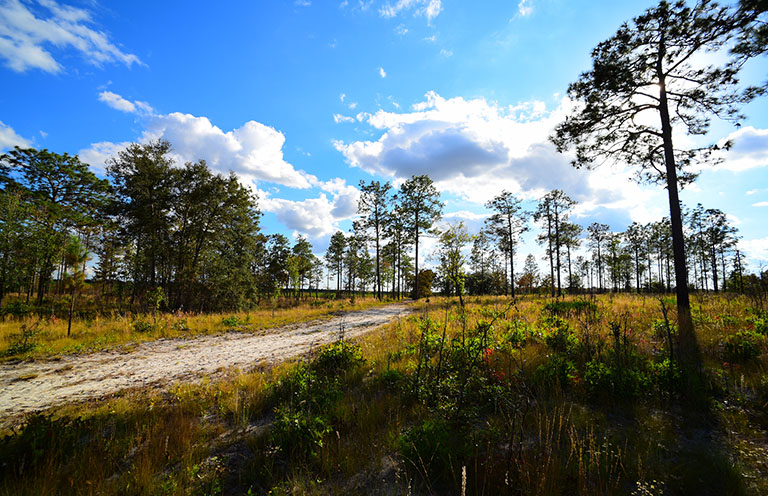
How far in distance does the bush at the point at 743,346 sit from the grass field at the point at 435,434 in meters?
0.03

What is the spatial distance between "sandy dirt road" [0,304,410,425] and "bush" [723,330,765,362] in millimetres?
8258

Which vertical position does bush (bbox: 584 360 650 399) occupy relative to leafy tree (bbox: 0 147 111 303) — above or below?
below

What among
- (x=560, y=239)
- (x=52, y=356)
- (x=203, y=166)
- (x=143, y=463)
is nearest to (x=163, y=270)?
(x=203, y=166)

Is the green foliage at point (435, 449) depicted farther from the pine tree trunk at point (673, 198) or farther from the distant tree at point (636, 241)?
the distant tree at point (636, 241)

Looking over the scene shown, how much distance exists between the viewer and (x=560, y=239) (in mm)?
33188

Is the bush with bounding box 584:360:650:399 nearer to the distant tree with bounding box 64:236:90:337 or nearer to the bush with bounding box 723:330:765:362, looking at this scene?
the bush with bounding box 723:330:765:362

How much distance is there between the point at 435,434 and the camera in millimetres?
3279

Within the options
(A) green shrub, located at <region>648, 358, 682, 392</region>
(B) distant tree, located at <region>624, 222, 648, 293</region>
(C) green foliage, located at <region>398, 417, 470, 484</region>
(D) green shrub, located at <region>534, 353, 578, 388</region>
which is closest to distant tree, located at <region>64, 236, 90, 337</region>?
(C) green foliage, located at <region>398, 417, 470, 484</region>

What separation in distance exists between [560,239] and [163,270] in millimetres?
42920

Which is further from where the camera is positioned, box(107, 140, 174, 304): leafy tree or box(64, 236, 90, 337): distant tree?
box(107, 140, 174, 304): leafy tree

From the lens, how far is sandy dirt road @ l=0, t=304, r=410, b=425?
5.58 m

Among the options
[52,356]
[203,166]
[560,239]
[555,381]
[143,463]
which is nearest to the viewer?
[143,463]

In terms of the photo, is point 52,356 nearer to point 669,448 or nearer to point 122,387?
point 122,387

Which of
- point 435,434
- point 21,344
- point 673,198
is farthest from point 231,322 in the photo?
point 673,198
